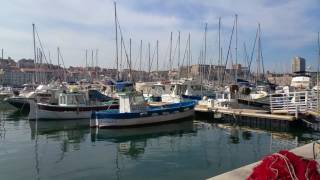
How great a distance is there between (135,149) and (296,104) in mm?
12353

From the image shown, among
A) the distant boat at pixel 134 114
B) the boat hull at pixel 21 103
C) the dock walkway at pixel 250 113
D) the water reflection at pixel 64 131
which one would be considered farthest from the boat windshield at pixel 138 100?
the boat hull at pixel 21 103

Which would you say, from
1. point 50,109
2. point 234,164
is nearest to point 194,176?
point 234,164

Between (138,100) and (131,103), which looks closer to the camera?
(131,103)

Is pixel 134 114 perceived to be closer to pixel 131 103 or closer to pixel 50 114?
pixel 131 103

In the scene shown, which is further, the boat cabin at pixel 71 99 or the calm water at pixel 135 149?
the boat cabin at pixel 71 99

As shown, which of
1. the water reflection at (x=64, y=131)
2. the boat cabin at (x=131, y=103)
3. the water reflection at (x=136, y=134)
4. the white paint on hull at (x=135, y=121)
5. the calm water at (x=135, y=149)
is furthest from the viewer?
the boat cabin at (x=131, y=103)

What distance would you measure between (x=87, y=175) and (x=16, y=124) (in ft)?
67.3

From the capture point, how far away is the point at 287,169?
216 inches

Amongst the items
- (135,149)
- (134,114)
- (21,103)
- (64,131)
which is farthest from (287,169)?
(21,103)

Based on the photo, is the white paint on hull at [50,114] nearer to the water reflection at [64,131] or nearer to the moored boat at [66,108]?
the moored boat at [66,108]

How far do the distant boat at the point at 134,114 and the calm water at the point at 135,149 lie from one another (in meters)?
0.76

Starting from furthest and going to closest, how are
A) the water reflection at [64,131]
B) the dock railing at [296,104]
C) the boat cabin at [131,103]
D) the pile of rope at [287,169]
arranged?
the boat cabin at [131,103]
the dock railing at [296,104]
the water reflection at [64,131]
the pile of rope at [287,169]

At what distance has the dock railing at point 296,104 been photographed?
25.4 metres

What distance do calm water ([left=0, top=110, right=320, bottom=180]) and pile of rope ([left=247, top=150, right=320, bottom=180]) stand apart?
→ 797cm
